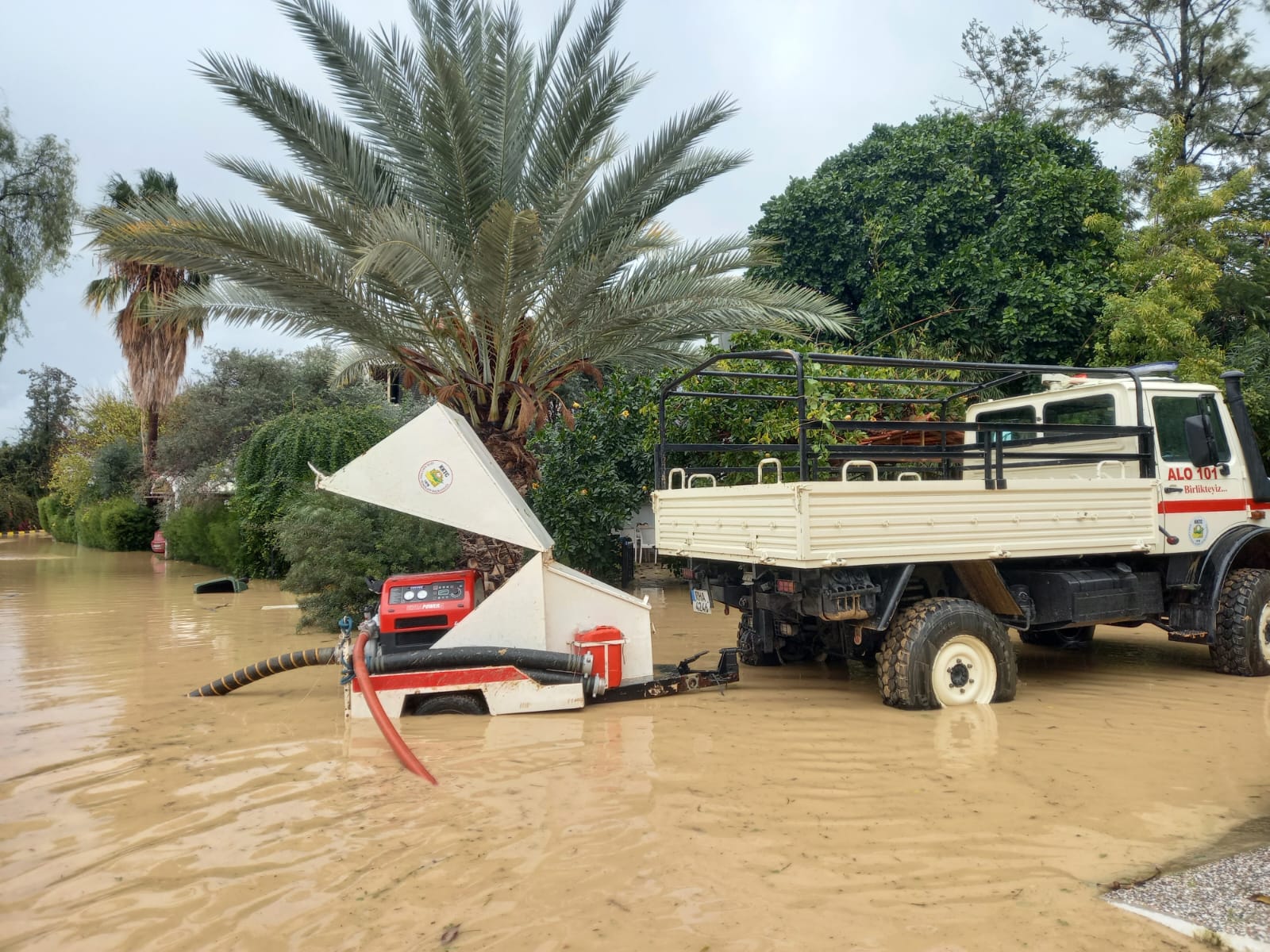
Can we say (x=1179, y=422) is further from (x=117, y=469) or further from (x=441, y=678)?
(x=117, y=469)

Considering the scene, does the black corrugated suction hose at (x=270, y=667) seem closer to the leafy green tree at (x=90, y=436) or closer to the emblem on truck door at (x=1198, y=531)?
the emblem on truck door at (x=1198, y=531)

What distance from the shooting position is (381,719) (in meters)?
5.25

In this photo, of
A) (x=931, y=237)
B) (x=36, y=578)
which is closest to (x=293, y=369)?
(x=36, y=578)

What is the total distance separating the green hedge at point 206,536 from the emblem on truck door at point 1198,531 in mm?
17333

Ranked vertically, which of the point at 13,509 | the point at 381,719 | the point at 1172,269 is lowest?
the point at 381,719

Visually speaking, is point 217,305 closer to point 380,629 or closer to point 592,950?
point 380,629

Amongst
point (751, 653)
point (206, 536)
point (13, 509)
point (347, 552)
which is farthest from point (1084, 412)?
point (13, 509)

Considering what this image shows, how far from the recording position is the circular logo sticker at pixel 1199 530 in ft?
23.8

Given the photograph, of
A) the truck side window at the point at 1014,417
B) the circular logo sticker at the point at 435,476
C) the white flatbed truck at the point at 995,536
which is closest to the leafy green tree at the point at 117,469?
the circular logo sticker at the point at 435,476

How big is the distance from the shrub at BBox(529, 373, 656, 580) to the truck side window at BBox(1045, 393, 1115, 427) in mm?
5773

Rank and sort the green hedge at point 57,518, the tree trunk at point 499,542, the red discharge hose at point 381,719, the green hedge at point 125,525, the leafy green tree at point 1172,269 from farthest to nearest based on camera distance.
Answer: the green hedge at point 57,518
the green hedge at point 125,525
the leafy green tree at point 1172,269
the tree trunk at point 499,542
the red discharge hose at point 381,719

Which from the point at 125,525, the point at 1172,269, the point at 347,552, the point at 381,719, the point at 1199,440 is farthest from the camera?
the point at 125,525

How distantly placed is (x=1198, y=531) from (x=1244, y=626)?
2.69ft

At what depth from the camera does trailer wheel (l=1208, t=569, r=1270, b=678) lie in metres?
7.16
